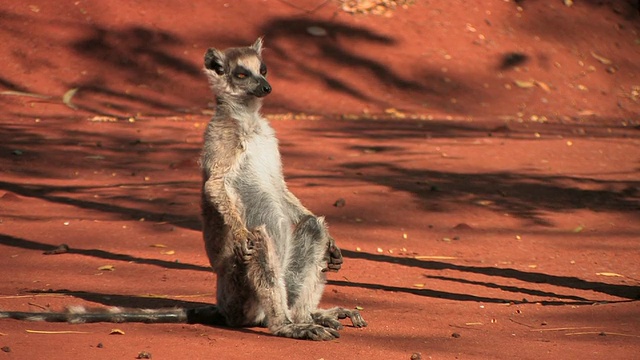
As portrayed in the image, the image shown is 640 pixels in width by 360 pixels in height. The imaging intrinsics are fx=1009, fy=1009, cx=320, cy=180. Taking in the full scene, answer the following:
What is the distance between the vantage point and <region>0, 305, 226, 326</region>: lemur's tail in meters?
6.45

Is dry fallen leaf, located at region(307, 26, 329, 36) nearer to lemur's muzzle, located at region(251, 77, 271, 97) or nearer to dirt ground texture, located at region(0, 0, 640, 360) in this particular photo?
dirt ground texture, located at region(0, 0, 640, 360)

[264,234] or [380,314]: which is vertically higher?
[264,234]

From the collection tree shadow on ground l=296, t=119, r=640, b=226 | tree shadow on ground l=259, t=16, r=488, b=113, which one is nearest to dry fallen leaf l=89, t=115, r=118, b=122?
tree shadow on ground l=259, t=16, r=488, b=113

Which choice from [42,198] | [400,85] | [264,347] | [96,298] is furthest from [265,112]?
[264,347]

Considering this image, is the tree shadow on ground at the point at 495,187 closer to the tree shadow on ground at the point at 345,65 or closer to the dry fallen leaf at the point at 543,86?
the tree shadow on ground at the point at 345,65

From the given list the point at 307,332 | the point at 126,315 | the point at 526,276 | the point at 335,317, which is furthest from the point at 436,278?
the point at 126,315

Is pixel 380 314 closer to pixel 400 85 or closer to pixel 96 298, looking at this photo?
pixel 96 298

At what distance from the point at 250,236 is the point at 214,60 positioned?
4.60 feet

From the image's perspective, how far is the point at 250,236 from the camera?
6426 mm

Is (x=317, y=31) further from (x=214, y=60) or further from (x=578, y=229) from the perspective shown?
(x=214, y=60)

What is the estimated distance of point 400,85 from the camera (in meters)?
21.8

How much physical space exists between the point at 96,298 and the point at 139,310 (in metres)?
1.04

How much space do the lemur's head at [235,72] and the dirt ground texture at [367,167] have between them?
1.64 m

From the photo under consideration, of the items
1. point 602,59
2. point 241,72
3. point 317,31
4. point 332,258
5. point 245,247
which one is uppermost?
point 317,31
